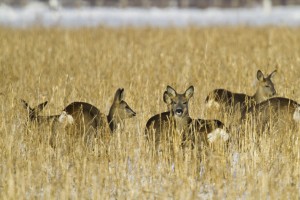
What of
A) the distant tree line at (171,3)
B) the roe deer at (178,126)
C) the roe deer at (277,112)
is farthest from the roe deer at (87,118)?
the distant tree line at (171,3)

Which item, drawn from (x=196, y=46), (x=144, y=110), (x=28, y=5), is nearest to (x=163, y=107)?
(x=144, y=110)

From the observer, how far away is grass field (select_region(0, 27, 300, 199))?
5379 mm

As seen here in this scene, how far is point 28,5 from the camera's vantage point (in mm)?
43000

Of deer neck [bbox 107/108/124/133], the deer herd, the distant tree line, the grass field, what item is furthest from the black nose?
the distant tree line

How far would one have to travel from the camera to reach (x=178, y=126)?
6938mm

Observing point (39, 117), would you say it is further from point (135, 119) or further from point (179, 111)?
point (179, 111)

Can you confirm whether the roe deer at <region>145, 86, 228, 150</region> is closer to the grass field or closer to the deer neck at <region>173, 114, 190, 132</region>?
the deer neck at <region>173, 114, 190, 132</region>

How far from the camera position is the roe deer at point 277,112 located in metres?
6.95

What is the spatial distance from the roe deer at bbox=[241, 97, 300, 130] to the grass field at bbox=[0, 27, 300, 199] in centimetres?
17

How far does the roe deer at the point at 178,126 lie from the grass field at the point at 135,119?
157 mm

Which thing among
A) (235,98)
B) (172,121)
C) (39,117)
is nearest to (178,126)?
(172,121)

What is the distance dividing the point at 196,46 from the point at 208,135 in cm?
A: 809

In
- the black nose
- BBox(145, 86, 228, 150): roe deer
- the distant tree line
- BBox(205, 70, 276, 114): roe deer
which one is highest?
the distant tree line

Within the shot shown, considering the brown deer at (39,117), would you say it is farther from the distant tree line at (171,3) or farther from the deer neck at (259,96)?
the distant tree line at (171,3)
